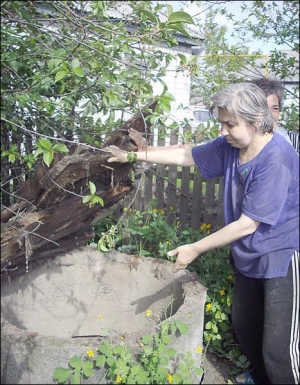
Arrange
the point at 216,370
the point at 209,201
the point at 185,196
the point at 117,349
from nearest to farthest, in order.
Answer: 1. the point at 117,349
2. the point at 216,370
3. the point at 209,201
4. the point at 185,196

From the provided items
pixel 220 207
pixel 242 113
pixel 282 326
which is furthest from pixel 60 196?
pixel 220 207

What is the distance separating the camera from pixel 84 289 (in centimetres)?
340

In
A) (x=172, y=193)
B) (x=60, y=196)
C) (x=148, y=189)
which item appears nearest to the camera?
(x=60, y=196)

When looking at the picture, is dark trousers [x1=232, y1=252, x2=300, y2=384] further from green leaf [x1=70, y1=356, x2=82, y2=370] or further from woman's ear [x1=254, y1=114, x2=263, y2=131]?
green leaf [x1=70, y1=356, x2=82, y2=370]

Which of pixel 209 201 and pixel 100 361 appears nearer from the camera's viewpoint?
pixel 100 361

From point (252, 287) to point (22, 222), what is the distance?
1.40m

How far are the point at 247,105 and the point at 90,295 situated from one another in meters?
2.04

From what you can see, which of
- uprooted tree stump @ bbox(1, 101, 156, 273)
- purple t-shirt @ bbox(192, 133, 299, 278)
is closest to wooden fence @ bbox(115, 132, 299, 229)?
uprooted tree stump @ bbox(1, 101, 156, 273)

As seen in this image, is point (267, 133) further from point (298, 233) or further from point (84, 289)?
point (84, 289)

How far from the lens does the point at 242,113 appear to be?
2.14 metres

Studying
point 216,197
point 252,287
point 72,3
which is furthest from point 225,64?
point 252,287

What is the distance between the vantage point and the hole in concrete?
3090 millimetres

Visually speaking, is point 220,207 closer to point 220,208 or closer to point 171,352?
point 220,208

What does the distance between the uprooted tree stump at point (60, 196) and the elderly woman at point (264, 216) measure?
0.54 ft
